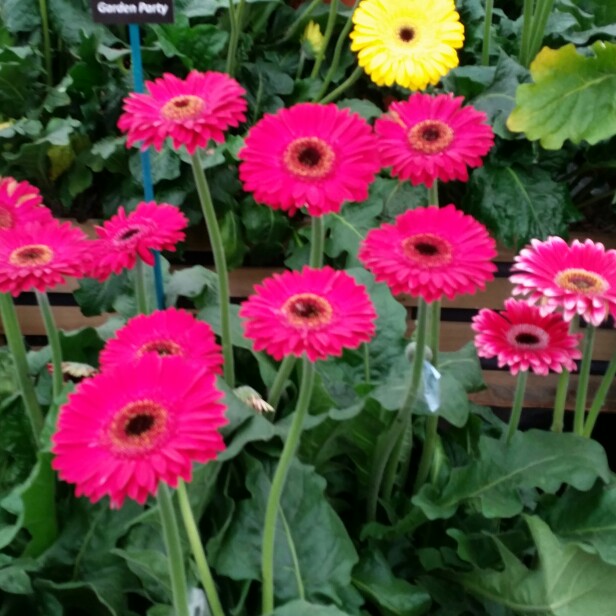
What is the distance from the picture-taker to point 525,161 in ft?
3.09

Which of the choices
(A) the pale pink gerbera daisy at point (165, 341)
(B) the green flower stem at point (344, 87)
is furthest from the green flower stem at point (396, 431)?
(B) the green flower stem at point (344, 87)

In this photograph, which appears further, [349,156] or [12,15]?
[12,15]

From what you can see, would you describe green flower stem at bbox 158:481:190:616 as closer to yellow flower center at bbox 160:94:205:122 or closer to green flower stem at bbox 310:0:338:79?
yellow flower center at bbox 160:94:205:122

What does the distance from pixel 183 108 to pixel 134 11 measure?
0.62ft

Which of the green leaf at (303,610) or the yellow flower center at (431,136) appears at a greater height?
the yellow flower center at (431,136)

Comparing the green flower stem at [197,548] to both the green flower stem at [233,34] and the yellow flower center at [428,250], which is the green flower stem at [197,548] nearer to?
the yellow flower center at [428,250]

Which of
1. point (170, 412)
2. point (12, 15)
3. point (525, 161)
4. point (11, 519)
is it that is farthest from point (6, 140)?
point (170, 412)

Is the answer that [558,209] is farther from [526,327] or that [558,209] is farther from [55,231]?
[55,231]

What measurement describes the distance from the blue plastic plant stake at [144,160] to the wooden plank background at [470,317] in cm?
29

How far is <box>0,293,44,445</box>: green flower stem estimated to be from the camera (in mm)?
548

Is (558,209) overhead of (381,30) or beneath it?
beneath

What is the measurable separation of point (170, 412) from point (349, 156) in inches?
8.4

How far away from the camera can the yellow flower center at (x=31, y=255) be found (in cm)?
48

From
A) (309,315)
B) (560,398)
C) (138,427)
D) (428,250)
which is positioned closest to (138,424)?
(138,427)
